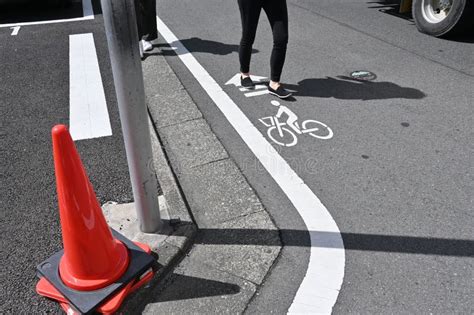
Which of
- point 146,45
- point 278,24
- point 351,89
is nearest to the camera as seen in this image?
point 278,24

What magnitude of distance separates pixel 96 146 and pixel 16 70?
2842mm

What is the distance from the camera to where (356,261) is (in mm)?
2348

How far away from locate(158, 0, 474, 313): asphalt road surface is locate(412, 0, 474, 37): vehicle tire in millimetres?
191

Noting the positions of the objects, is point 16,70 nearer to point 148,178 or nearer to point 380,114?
point 148,178

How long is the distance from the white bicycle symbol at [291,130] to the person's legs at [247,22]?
89 centimetres

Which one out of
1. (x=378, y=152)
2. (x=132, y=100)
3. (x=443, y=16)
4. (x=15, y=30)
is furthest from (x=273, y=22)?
(x=15, y=30)

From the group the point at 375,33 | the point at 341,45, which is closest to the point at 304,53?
the point at 341,45

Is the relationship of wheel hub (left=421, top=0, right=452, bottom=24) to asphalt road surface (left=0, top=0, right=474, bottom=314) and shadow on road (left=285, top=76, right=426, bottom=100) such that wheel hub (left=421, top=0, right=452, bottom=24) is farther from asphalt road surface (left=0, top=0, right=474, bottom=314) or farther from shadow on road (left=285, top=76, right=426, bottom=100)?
shadow on road (left=285, top=76, right=426, bottom=100)

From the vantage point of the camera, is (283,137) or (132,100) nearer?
(132,100)

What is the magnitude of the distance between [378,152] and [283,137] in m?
0.85

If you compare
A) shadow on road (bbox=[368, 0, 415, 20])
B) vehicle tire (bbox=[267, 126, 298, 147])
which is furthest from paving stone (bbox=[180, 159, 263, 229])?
shadow on road (bbox=[368, 0, 415, 20])

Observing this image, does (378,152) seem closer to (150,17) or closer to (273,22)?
(273,22)

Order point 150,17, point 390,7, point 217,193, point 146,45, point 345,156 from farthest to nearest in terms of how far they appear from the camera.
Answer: point 390,7 < point 146,45 < point 150,17 < point 345,156 < point 217,193

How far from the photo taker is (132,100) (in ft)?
6.78
